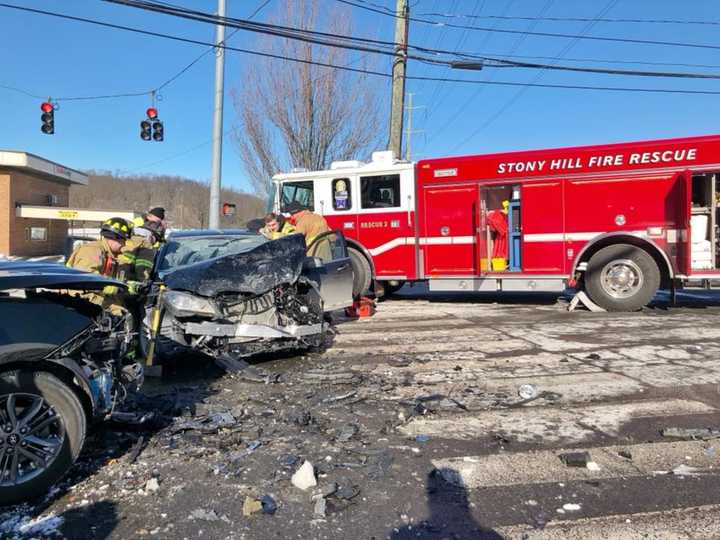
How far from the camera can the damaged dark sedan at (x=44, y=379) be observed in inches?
113

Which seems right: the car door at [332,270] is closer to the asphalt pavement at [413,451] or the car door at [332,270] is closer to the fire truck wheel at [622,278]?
the asphalt pavement at [413,451]

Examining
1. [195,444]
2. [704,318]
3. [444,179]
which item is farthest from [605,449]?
[444,179]

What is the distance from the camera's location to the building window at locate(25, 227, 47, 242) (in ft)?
95.6

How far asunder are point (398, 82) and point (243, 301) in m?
11.4

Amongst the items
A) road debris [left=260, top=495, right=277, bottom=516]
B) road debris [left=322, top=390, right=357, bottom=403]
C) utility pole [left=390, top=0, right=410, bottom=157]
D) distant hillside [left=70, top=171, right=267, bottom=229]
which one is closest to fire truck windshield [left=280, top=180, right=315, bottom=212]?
utility pole [left=390, top=0, right=410, bottom=157]

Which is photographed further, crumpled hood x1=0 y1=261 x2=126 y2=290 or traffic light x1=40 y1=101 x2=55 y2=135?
traffic light x1=40 y1=101 x2=55 y2=135

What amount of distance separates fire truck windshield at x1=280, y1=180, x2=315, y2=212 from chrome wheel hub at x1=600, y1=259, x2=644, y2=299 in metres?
5.88

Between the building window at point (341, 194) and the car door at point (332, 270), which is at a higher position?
the building window at point (341, 194)

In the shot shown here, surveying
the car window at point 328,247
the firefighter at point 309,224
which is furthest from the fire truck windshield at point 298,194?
the car window at point 328,247

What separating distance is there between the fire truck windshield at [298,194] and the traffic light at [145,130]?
23.7 feet

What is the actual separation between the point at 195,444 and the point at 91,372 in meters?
0.91

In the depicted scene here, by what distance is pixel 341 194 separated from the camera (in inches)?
435

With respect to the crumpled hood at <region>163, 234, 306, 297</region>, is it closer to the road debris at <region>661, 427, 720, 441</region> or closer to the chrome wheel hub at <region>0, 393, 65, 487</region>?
the chrome wheel hub at <region>0, 393, 65, 487</region>

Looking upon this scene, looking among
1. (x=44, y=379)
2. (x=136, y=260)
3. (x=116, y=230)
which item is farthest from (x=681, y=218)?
(x=44, y=379)
